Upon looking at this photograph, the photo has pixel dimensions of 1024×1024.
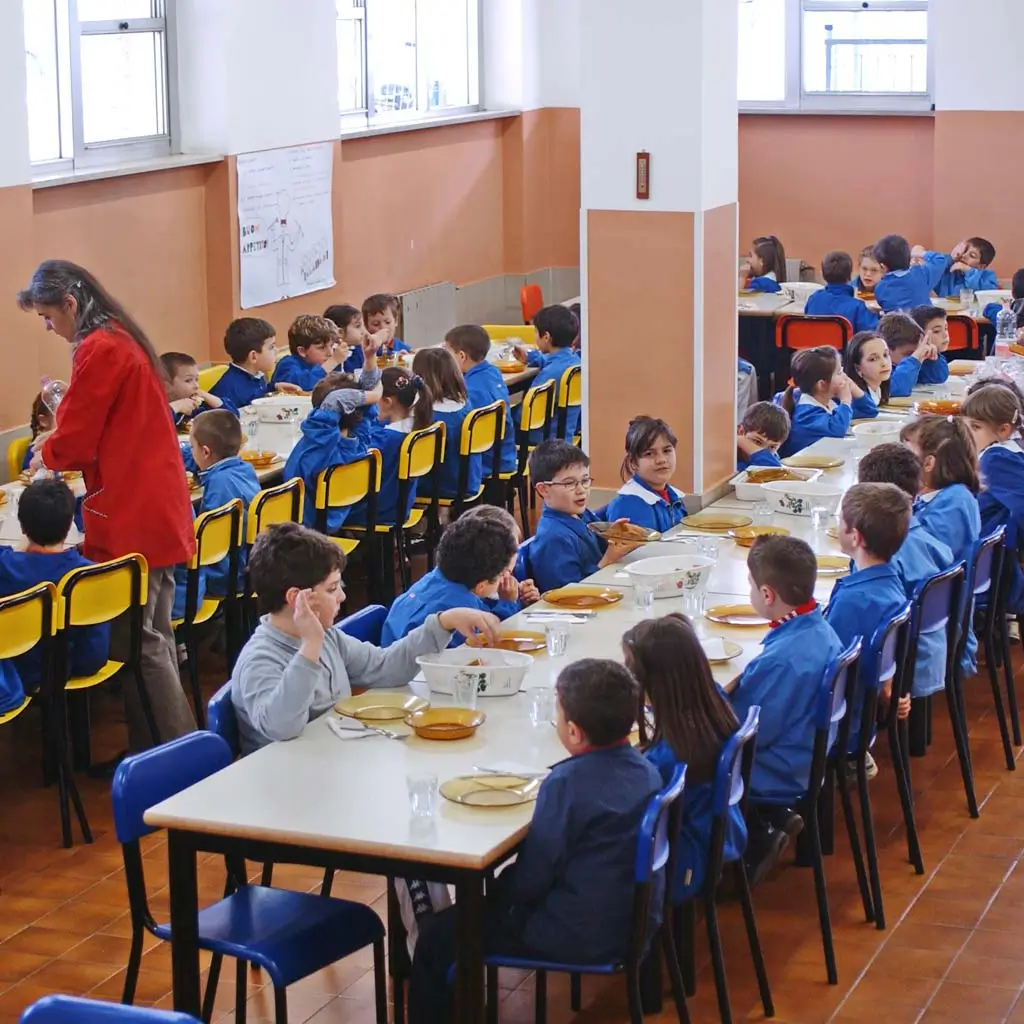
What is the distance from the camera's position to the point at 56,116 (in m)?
8.96

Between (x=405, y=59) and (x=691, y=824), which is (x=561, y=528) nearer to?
(x=691, y=824)

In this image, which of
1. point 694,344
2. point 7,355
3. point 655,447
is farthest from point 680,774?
point 7,355

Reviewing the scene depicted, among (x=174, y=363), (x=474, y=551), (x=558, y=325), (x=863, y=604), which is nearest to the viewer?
(x=474, y=551)

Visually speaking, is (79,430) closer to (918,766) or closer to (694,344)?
(694,344)

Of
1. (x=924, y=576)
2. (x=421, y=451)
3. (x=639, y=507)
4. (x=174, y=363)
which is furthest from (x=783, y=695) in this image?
(x=174, y=363)

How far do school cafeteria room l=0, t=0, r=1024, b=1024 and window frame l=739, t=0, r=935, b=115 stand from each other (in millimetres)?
1250

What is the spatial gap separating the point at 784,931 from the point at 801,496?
6.27ft

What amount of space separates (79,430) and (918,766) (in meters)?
2.97

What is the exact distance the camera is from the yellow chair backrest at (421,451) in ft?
24.4

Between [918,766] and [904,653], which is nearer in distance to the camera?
[904,653]

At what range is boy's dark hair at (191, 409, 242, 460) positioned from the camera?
21.6 ft

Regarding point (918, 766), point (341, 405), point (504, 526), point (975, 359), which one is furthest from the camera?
point (975, 359)

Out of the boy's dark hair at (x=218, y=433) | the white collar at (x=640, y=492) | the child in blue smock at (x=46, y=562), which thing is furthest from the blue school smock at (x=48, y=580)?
the white collar at (x=640, y=492)

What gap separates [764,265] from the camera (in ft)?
38.4
